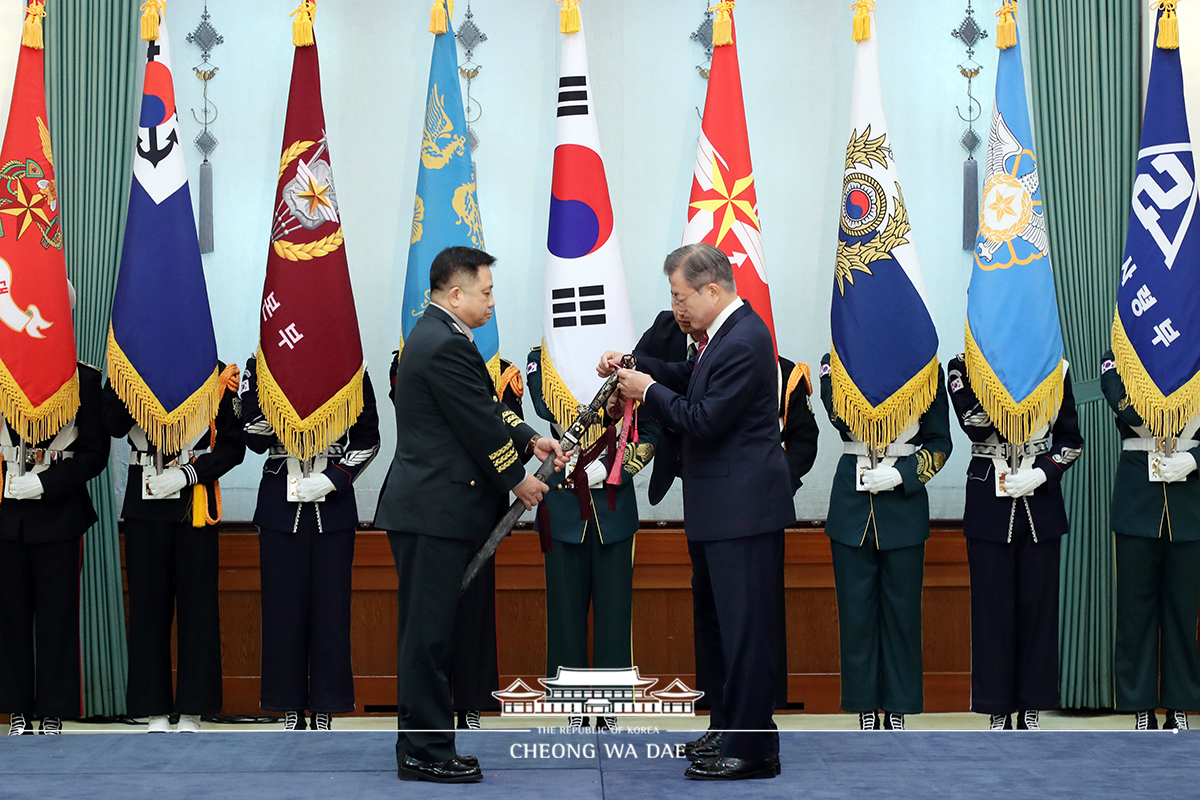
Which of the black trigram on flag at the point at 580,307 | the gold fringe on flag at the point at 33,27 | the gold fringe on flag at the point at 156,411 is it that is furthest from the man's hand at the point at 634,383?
the gold fringe on flag at the point at 33,27

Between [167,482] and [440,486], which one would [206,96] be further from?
[440,486]

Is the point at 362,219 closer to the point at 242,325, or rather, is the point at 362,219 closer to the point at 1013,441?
the point at 242,325

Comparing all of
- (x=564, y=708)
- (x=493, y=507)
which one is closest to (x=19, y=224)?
(x=493, y=507)

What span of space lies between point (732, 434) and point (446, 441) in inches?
29.7

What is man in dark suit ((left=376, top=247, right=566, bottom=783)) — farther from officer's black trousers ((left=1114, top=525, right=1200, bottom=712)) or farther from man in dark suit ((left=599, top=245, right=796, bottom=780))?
officer's black trousers ((left=1114, top=525, right=1200, bottom=712))

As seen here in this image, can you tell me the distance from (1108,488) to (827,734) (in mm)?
1995

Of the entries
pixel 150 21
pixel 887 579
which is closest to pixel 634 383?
pixel 887 579

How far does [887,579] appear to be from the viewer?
4.19 metres

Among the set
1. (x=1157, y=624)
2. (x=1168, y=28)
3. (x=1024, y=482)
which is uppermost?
(x=1168, y=28)

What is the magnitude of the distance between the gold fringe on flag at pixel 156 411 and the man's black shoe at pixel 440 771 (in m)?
1.69

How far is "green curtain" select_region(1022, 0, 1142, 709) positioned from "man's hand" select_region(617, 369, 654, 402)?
2.50 metres

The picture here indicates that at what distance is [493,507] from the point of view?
3188mm

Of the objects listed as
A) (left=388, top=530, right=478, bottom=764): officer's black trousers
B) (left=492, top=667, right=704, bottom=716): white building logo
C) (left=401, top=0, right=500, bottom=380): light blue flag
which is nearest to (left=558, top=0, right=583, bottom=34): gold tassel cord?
(left=401, top=0, right=500, bottom=380): light blue flag

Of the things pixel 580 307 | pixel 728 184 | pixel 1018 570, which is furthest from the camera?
pixel 728 184
